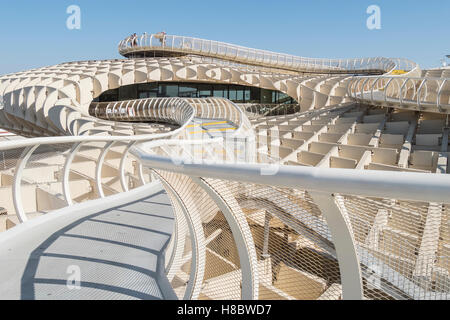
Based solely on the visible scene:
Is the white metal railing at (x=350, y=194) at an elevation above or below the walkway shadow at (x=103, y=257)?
above

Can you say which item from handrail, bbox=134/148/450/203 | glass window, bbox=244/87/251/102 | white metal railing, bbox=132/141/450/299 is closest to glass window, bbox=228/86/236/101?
glass window, bbox=244/87/251/102

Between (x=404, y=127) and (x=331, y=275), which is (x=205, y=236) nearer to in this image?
(x=331, y=275)

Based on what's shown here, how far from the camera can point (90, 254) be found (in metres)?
3.99

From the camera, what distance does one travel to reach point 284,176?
5.54ft

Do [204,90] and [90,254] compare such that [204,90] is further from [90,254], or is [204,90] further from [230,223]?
[230,223]

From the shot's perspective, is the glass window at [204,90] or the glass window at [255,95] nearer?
the glass window at [204,90]

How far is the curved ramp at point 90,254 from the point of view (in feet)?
10.6

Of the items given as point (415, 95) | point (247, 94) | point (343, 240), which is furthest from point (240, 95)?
point (343, 240)

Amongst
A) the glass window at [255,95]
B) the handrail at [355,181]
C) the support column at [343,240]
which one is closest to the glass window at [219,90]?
the glass window at [255,95]

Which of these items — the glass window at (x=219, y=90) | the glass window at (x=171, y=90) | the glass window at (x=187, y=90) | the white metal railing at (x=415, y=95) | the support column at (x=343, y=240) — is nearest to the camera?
the support column at (x=343, y=240)

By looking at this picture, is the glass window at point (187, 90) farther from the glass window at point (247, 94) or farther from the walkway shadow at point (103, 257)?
the walkway shadow at point (103, 257)
